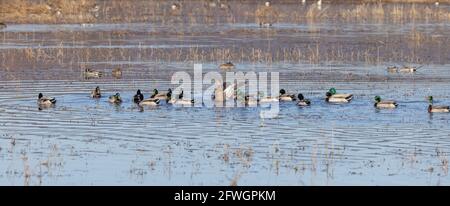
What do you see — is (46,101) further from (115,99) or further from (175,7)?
(175,7)

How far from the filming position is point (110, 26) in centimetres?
4509

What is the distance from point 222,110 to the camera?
22406 millimetres

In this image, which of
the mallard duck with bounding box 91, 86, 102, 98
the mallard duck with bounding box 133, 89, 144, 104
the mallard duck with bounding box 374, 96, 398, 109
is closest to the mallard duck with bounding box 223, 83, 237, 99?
the mallard duck with bounding box 133, 89, 144, 104

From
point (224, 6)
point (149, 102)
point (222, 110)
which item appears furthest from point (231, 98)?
point (224, 6)

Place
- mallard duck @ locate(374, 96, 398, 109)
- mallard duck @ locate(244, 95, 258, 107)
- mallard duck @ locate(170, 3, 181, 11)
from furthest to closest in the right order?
1. mallard duck @ locate(170, 3, 181, 11)
2. mallard duck @ locate(244, 95, 258, 107)
3. mallard duck @ locate(374, 96, 398, 109)

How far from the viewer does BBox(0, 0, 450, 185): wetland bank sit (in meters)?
16.4

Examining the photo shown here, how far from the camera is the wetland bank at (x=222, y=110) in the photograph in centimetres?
1641

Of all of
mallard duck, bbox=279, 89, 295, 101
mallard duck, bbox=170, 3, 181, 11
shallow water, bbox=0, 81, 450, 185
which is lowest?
shallow water, bbox=0, 81, 450, 185

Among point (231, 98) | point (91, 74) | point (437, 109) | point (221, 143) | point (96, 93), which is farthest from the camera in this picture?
point (91, 74)

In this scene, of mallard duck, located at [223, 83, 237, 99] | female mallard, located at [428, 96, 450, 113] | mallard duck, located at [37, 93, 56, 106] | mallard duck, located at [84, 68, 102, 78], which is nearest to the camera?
female mallard, located at [428, 96, 450, 113]

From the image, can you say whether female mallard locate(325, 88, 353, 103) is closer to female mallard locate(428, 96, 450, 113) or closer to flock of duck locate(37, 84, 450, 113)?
flock of duck locate(37, 84, 450, 113)
